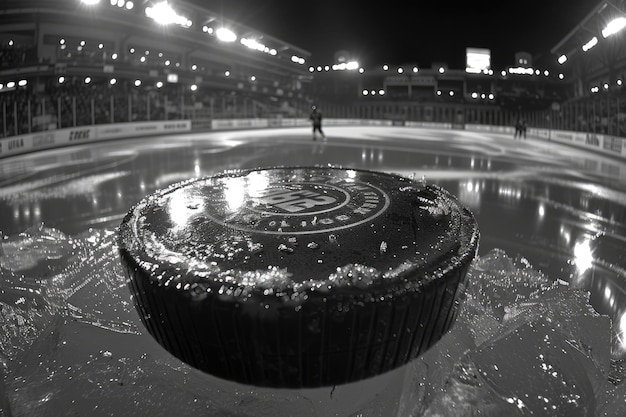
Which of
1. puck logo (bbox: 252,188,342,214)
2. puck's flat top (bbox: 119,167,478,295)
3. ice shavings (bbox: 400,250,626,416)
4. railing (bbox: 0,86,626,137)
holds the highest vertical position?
railing (bbox: 0,86,626,137)

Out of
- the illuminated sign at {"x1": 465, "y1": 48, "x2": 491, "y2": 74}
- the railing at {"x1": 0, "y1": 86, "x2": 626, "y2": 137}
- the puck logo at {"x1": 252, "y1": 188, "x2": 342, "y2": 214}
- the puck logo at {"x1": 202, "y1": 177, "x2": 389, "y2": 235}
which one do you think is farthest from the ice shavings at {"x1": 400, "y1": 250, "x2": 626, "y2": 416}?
the illuminated sign at {"x1": 465, "y1": 48, "x2": 491, "y2": 74}

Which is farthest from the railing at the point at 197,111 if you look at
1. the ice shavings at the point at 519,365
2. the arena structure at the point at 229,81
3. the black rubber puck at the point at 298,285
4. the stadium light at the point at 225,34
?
the ice shavings at the point at 519,365

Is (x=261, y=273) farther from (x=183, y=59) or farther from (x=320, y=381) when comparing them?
(x=183, y=59)

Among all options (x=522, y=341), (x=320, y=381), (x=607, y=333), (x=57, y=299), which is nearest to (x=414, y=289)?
(x=320, y=381)

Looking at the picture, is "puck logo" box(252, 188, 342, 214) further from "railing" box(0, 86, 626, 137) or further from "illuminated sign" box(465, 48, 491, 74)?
"illuminated sign" box(465, 48, 491, 74)

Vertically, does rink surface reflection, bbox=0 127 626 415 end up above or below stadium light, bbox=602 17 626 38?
below

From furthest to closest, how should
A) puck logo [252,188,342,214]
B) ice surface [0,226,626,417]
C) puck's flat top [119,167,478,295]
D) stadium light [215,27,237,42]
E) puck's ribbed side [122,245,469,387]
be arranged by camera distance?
stadium light [215,27,237,42] → puck logo [252,188,342,214] → ice surface [0,226,626,417] → puck's flat top [119,167,478,295] → puck's ribbed side [122,245,469,387]

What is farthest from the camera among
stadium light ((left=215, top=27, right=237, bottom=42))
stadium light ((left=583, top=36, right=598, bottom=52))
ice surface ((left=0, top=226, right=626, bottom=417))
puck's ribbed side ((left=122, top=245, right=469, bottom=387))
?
stadium light ((left=215, top=27, right=237, bottom=42))

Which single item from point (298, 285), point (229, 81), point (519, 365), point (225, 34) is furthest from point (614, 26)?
point (298, 285)
